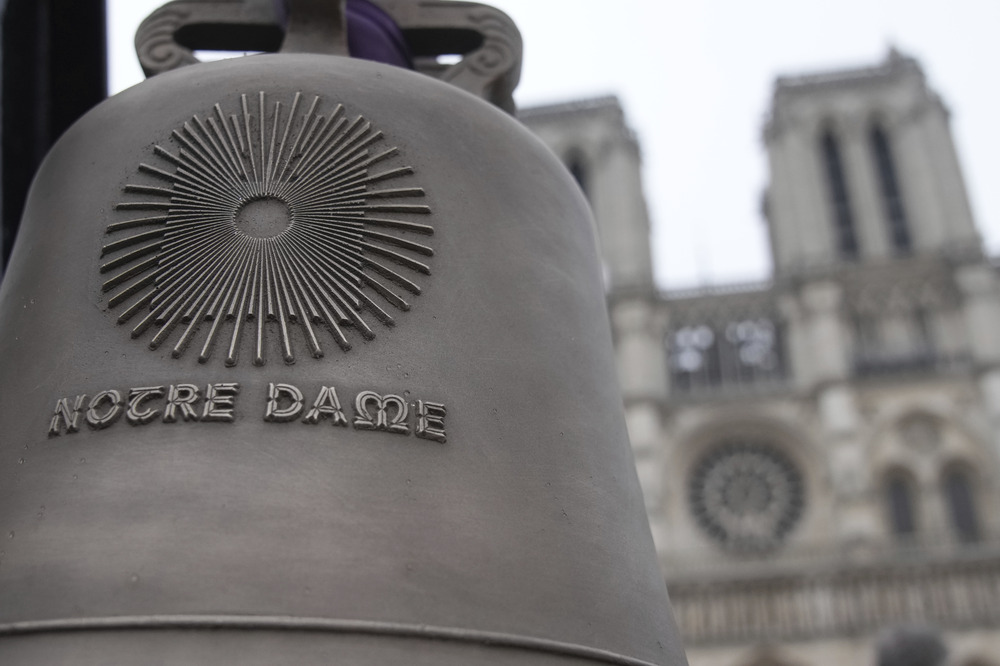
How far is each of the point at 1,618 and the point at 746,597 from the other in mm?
20426

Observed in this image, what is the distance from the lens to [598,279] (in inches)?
74.2

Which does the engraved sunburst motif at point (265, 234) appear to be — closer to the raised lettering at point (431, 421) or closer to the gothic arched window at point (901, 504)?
the raised lettering at point (431, 421)

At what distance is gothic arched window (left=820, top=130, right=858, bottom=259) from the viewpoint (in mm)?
25906

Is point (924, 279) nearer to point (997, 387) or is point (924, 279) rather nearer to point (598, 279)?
point (997, 387)

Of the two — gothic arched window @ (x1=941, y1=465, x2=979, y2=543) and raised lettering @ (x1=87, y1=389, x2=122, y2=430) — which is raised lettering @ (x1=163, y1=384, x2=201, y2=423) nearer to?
raised lettering @ (x1=87, y1=389, x2=122, y2=430)

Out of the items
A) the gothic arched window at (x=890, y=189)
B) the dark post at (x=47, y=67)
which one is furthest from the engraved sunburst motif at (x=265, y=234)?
the gothic arched window at (x=890, y=189)

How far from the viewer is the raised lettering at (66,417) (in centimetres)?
131

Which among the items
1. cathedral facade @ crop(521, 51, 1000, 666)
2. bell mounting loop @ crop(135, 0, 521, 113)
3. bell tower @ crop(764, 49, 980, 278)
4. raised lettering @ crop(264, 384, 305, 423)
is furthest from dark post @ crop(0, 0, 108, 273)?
bell tower @ crop(764, 49, 980, 278)

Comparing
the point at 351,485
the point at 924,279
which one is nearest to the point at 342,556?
the point at 351,485

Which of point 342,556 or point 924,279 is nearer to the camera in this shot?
point 342,556

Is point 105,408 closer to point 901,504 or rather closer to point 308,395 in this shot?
Answer: point 308,395

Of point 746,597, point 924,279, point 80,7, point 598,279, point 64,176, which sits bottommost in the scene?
point 746,597

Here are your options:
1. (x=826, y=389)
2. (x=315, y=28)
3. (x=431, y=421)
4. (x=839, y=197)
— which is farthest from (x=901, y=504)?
(x=431, y=421)

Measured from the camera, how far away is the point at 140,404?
4.23 feet
